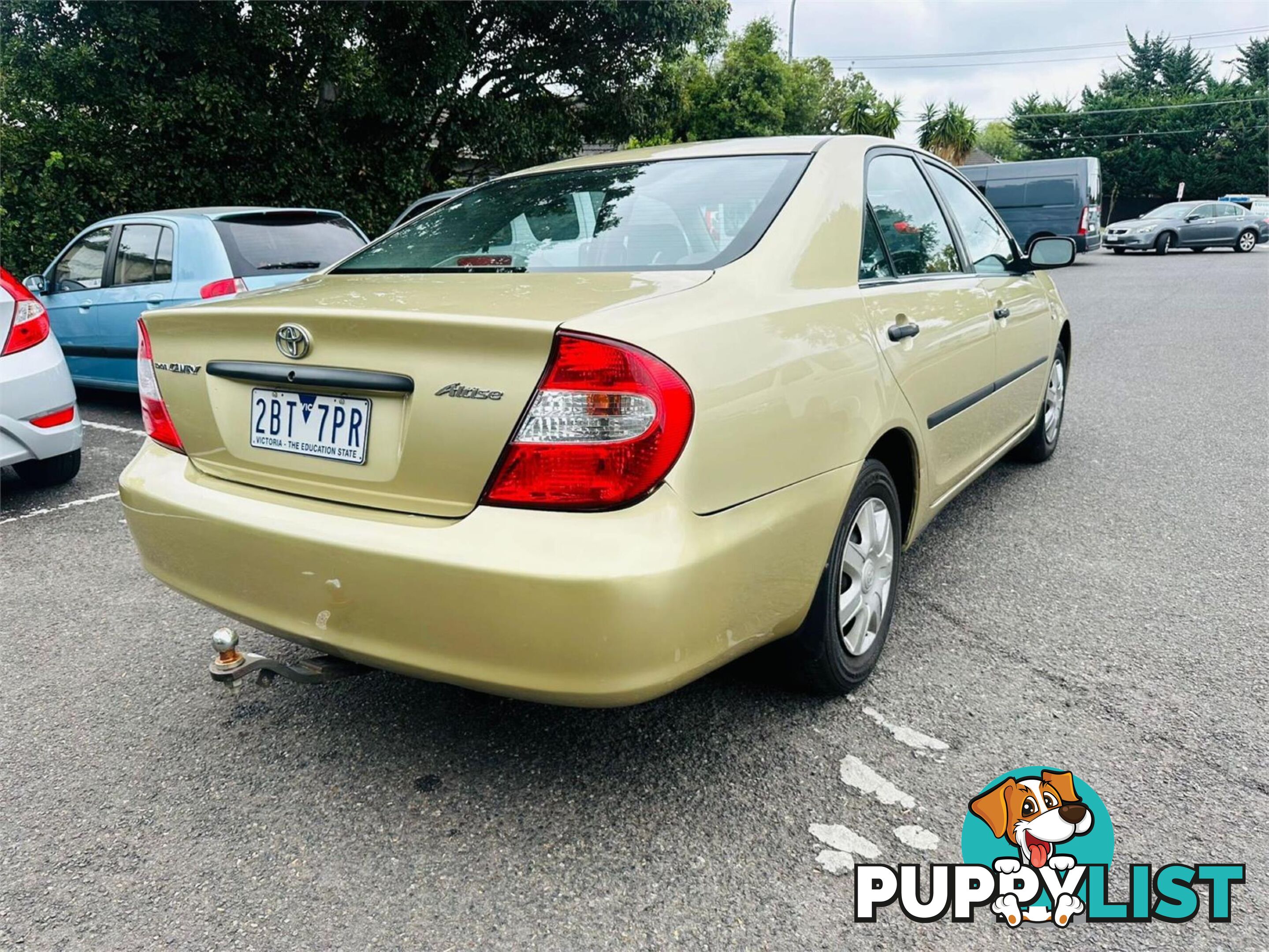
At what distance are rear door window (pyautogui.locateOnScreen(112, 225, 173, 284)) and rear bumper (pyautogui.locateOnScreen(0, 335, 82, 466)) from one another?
4.94 ft

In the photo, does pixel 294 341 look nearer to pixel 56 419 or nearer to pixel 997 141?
pixel 56 419

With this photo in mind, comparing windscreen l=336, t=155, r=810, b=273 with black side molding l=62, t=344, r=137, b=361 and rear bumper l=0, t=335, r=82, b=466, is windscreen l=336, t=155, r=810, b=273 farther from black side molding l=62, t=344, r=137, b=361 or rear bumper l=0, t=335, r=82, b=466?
black side molding l=62, t=344, r=137, b=361

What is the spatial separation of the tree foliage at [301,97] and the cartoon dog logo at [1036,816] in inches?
485

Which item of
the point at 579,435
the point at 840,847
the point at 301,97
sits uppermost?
the point at 301,97

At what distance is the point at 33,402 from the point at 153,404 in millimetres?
2704

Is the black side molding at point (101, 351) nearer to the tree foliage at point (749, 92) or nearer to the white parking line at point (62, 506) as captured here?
the white parking line at point (62, 506)

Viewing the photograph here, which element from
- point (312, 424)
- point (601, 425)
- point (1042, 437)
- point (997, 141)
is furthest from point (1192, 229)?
point (997, 141)

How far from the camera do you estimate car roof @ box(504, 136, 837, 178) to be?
2.87 metres

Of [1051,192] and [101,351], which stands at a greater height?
[1051,192]

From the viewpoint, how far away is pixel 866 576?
8.79ft

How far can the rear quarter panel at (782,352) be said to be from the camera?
191cm

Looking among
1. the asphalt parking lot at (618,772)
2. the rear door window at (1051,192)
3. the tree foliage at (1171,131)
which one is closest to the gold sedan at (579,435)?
the asphalt parking lot at (618,772)

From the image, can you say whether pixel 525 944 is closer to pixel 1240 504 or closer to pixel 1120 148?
pixel 1240 504

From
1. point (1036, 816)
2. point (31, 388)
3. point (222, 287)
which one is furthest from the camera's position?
point (222, 287)
